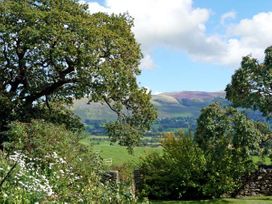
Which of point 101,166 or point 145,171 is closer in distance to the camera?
point 101,166

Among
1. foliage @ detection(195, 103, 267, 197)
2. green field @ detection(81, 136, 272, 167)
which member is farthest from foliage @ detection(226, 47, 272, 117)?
green field @ detection(81, 136, 272, 167)

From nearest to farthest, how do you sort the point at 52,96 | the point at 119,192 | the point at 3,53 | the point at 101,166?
the point at 119,192 → the point at 101,166 → the point at 3,53 → the point at 52,96

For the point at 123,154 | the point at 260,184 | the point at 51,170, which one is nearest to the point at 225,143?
the point at 260,184

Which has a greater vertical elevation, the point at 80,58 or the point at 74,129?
the point at 80,58

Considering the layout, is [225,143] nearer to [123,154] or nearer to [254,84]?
[254,84]

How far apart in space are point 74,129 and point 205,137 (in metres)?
6.80

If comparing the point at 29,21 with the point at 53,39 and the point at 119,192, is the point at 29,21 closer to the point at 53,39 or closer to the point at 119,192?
the point at 53,39

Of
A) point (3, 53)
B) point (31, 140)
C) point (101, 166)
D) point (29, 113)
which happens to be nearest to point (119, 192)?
point (101, 166)

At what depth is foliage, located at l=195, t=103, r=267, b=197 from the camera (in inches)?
904

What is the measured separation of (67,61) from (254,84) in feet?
29.1

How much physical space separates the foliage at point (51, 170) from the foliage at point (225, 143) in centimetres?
817

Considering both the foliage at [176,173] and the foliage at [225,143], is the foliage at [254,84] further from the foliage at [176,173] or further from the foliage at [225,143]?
the foliage at [176,173]

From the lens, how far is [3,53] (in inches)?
993

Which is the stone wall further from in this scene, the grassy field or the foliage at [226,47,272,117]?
the grassy field
